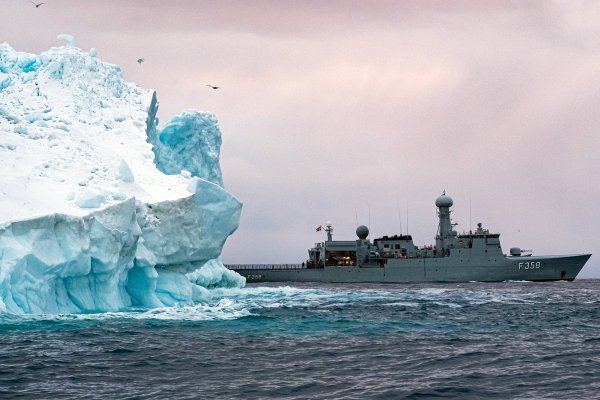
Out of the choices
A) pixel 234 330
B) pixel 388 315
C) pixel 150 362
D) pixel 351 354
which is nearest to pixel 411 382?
pixel 351 354

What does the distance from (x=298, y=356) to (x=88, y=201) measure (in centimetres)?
1272

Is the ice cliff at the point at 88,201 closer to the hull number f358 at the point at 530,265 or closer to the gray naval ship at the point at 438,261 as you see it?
the gray naval ship at the point at 438,261

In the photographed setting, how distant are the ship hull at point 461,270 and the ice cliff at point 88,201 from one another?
3484 cm

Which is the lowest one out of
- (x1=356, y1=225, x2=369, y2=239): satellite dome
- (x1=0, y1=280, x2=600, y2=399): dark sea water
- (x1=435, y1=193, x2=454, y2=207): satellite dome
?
(x1=0, y1=280, x2=600, y2=399): dark sea water

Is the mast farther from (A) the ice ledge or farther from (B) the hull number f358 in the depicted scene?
(A) the ice ledge

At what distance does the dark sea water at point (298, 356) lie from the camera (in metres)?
11.9

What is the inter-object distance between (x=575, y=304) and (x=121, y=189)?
851 inches

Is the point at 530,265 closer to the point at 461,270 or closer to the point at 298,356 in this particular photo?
the point at 461,270

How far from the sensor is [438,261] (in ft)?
228

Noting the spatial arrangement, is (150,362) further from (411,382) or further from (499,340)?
(499,340)

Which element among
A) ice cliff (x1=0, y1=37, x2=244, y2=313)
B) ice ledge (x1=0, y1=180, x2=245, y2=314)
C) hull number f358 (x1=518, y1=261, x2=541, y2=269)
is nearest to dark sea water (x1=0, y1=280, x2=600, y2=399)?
ice ledge (x1=0, y1=180, x2=245, y2=314)

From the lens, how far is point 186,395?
11375 mm

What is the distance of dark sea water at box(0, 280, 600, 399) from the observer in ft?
38.9

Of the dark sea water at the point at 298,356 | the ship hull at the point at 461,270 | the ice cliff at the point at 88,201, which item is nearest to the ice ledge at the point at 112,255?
the ice cliff at the point at 88,201
